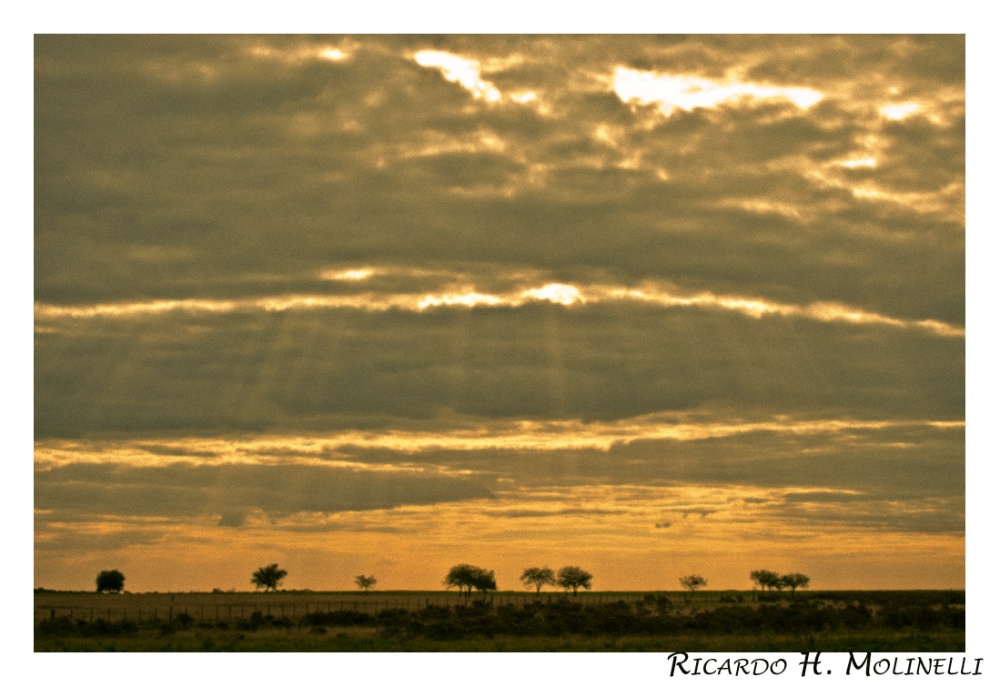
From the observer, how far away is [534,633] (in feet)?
277

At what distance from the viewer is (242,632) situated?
87.6m

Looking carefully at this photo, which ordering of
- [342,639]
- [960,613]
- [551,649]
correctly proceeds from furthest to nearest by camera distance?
1. [960,613]
2. [342,639]
3. [551,649]

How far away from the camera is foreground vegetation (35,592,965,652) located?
249ft

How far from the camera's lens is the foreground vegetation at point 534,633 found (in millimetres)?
75938

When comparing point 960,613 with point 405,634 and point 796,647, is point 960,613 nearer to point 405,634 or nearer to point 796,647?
point 796,647

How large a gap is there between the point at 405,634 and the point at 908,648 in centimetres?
3300

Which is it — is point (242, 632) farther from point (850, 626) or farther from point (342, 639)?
point (850, 626)
